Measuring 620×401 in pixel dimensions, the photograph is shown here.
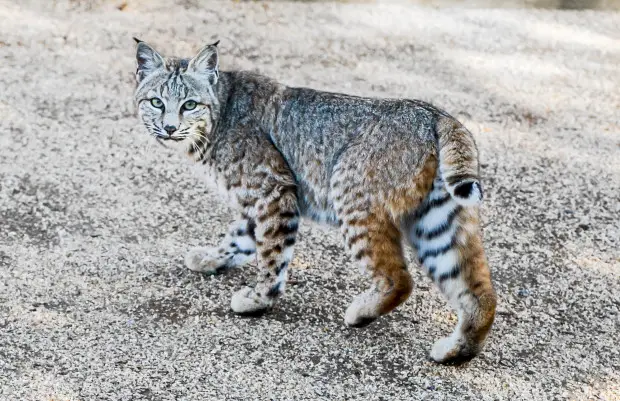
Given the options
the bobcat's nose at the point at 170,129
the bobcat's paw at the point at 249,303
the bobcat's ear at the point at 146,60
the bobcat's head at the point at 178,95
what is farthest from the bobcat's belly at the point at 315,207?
the bobcat's ear at the point at 146,60

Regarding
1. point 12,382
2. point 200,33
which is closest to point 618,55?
point 200,33

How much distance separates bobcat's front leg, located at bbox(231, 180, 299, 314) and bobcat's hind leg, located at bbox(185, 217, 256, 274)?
0.36 m

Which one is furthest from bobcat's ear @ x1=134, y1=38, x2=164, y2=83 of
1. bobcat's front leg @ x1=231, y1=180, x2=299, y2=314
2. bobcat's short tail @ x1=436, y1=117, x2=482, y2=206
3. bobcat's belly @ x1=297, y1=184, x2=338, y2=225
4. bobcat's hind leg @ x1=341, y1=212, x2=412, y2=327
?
bobcat's short tail @ x1=436, y1=117, x2=482, y2=206

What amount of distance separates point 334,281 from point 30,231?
1.95 m

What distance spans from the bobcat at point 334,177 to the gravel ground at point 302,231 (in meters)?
0.26

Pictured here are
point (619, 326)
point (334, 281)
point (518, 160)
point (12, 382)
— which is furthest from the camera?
point (518, 160)

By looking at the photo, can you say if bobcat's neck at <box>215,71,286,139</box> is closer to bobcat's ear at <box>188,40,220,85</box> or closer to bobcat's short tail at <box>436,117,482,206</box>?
bobcat's ear at <box>188,40,220,85</box>

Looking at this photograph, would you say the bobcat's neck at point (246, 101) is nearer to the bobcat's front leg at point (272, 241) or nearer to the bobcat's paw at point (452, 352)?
the bobcat's front leg at point (272, 241)

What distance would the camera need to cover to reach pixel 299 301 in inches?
202

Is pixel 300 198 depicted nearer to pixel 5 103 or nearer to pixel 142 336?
pixel 142 336

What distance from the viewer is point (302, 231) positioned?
5.96 metres

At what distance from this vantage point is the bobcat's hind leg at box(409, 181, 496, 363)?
175 inches

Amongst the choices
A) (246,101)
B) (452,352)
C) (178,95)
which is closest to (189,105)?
(178,95)

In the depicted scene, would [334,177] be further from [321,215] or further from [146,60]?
[146,60]
